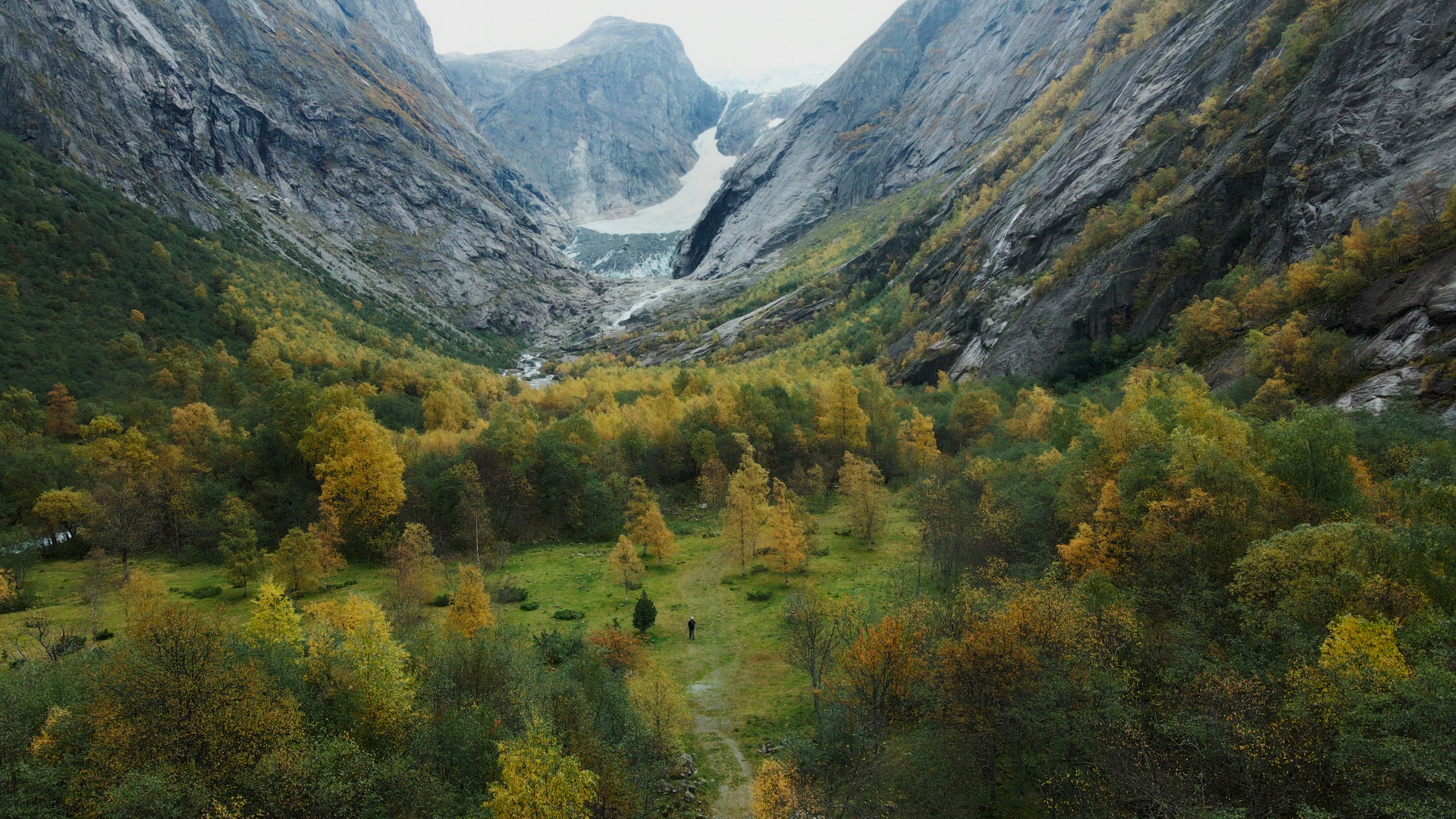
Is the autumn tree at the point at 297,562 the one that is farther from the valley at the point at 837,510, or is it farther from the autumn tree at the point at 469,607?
the autumn tree at the point at 469,607

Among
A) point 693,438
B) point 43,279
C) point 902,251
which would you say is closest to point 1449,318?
point 693,438

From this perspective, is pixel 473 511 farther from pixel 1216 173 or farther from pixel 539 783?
pixel 1216 173

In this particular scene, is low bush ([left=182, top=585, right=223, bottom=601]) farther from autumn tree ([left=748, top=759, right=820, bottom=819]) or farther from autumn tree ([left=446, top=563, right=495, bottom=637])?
autumn tree ([left=748, top=759, right=820, bottom=819])

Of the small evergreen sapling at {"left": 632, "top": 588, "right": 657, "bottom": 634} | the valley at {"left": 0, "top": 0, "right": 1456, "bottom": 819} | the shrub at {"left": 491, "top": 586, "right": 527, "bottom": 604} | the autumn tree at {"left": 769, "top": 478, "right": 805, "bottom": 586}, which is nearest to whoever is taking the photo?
the valley at {"left": 0, "top": 0, "right": 1456, "bottom": 819}

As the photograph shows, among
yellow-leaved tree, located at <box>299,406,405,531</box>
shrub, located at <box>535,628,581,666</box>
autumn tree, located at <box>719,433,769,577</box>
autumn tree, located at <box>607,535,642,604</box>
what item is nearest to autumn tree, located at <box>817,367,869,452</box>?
autumn tree, located at <box>719,433,769,577</box>

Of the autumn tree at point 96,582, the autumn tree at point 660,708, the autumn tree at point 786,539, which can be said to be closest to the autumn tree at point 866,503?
the autumn tree at point 786,539

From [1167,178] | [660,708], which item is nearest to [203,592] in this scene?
[660,708]
